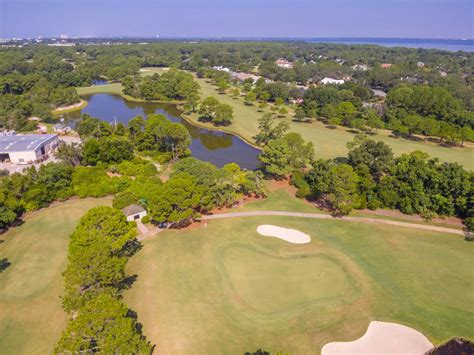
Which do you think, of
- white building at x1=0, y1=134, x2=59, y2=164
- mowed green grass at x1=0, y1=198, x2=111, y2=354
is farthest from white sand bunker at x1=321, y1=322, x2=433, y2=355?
white building at x1=0, y1=134, x2=59, y2=164

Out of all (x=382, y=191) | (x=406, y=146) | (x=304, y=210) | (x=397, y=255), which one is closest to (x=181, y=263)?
(x=304, y=210)

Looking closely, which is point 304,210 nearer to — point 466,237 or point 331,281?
point 331,281

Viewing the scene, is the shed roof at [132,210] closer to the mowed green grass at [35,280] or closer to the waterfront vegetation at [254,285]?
the waterfront vegetation at [254,285]

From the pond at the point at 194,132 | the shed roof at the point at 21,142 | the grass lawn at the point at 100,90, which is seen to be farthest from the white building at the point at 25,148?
the grass lawn at the point at 100,90

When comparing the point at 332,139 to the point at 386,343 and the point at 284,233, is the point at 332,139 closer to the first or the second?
the point at 284,233

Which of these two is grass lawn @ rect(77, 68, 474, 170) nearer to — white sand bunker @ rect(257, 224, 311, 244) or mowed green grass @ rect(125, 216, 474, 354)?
white sand bunker @ rect(257, 224, 311, 244)
